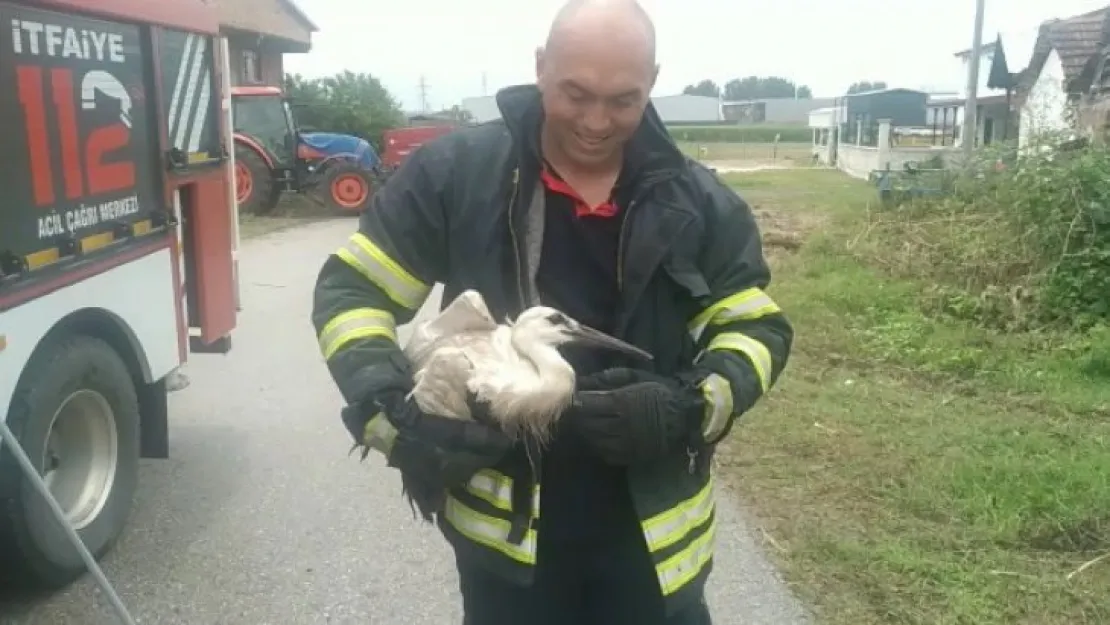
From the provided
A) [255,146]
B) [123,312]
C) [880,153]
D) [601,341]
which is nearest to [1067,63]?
[880,153]

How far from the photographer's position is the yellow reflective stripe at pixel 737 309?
2.06 metres

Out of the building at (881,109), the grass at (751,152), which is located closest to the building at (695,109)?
the grass at (751,152)

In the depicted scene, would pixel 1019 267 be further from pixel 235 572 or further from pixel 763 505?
pixel 235 572

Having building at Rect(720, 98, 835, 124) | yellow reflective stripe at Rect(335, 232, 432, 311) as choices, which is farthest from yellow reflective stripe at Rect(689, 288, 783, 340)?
building at Rect(720, 98, 835, 124)

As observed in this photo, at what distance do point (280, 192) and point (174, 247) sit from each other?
14289mm

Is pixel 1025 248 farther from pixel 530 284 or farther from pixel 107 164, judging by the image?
pixel 530 284

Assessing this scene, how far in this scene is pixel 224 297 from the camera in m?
6.07

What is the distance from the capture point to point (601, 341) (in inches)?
76.8

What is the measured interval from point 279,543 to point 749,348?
125 inches

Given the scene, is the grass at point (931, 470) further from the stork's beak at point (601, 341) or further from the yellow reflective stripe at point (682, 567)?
the stork's beak at point (601, 341)

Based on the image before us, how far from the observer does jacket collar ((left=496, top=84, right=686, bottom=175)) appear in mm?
2078

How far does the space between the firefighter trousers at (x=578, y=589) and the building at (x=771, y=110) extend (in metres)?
87.4

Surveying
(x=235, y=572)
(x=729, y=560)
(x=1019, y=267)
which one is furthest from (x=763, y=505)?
(x=1019, y=267)

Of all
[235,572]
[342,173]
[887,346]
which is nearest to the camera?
[235,572]
